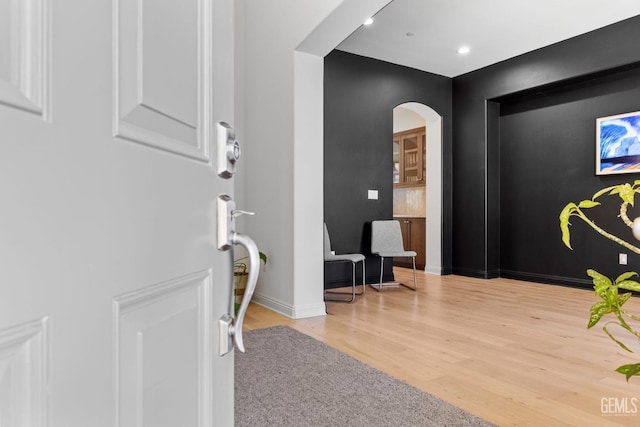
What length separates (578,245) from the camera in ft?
16.1

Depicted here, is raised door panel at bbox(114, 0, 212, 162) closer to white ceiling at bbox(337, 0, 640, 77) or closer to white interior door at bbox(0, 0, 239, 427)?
white interior door at bbox(0, 0, 239, 427)

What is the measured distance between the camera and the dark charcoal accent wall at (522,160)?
4.68 m

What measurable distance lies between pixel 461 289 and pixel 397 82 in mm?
2659

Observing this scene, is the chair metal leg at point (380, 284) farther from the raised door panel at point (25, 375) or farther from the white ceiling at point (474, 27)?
the raised door panel at point (25, 375)

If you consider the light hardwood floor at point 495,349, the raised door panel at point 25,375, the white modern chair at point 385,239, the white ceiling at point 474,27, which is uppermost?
the white ceiling at point 474,27

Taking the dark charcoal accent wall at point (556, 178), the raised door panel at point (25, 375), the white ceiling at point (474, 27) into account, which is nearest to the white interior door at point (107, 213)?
the raised door panel at point (25, 375)

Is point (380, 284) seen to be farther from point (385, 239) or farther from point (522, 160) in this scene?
point (522, 160)

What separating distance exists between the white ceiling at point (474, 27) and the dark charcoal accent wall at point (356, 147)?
0.25 meters

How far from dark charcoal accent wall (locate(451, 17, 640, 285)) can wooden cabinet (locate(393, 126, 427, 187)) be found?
68cm

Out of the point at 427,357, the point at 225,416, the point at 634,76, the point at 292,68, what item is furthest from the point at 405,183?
the point at 225,416

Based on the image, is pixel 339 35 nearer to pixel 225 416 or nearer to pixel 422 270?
pixel 225 416

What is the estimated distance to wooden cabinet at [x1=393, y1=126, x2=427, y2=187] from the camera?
658 centimetres

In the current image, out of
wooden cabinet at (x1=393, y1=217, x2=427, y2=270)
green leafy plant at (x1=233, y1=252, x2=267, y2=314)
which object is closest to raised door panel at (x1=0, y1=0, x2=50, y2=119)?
green leafy plant at (x1=233, y1=252, x2=267, y2=314)

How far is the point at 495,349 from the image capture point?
2.68 m
